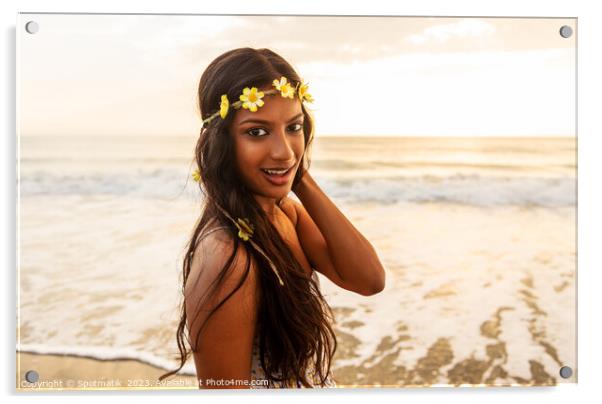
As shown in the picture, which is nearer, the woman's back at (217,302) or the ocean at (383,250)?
the woman's back at (217,302)

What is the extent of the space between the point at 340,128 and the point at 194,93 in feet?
1.55

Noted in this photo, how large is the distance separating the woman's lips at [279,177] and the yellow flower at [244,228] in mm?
145

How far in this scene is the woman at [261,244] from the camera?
1828 mm

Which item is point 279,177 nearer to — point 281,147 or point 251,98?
point 281,147

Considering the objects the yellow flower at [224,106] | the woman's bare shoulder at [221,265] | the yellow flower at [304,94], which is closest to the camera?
the woman's bare shoulder at [221,265]

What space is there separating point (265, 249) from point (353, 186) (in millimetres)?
389

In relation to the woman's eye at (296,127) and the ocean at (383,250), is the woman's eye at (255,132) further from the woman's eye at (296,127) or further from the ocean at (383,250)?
the ocean at (383,250)

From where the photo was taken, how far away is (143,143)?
205 centimetres

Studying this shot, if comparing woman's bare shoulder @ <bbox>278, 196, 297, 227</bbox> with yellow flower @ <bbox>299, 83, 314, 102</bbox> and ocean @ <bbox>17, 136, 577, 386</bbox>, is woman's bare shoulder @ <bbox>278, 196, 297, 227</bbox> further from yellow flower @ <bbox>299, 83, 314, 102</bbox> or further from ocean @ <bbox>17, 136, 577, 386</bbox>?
yellow flower @ <bbox>299, 83, 314, 102</bbox>

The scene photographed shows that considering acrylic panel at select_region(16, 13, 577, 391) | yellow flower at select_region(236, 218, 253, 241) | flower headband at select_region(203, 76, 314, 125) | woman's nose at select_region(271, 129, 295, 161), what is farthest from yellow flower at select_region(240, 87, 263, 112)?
yellow flower at select_region(236, 218, 253, 241)

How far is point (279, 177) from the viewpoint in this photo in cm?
195

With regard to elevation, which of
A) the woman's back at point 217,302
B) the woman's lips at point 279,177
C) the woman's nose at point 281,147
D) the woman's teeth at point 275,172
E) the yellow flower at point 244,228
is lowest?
the woman's back at point 217,302
